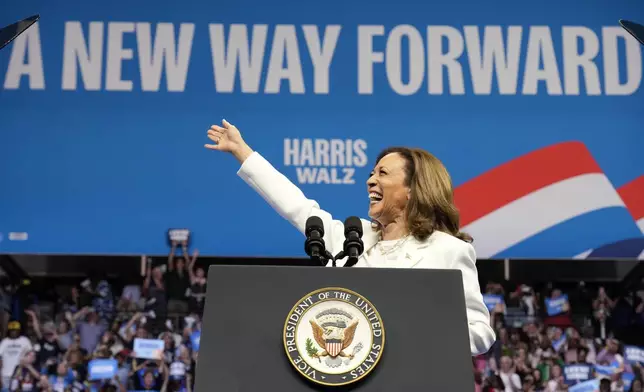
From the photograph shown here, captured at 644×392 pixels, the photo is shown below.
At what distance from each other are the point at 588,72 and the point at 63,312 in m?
3.35

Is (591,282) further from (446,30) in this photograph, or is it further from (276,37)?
(276,37)

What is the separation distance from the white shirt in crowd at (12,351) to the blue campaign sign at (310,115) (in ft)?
2.24

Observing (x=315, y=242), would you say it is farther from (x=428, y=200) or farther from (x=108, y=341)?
(x=108, y=341)

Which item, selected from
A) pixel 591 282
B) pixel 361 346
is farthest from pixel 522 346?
pixel 361 346

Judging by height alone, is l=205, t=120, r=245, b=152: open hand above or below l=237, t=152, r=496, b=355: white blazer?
above

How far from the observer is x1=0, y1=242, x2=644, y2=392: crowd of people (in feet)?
17.4

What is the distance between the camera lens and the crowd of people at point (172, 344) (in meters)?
5.30

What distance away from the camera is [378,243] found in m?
2.07

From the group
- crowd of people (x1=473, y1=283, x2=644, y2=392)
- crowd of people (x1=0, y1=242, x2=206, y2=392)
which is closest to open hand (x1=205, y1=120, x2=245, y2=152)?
crowd of people (x1=0, y1=242, x2=206, y2=392)

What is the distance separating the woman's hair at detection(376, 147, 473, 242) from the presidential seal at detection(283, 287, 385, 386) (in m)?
0.61

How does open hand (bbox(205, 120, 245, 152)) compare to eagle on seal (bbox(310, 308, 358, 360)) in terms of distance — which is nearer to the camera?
eagle on seal (bbox(310, 308, 358, 360))

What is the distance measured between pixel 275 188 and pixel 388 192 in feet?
0.88

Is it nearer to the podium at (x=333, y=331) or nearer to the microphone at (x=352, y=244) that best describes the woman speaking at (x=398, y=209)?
the microphone at (x=352, y=244)

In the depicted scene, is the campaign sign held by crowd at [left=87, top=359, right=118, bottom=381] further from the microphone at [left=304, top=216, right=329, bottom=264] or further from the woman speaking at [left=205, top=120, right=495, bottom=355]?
the microphone at [left=304, top=216, right=329, bottom=264]
